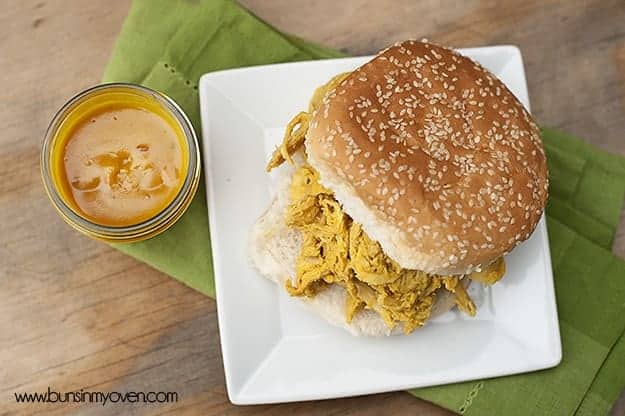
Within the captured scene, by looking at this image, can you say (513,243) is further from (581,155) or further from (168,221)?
(168,221)

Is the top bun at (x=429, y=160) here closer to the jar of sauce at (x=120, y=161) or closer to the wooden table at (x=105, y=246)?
the jar of sauce at (x=120, y=161)

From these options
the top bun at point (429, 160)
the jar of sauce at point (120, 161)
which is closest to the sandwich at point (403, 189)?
the top bun at point (429, 160)

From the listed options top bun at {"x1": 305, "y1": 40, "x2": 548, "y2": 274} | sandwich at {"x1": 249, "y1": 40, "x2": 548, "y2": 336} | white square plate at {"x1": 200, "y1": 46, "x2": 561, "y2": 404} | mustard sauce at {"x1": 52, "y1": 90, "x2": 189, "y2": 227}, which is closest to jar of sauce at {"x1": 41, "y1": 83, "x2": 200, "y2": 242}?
mustard sauce at {"x1": 52, "y1": 90, "x2": 189, "y2": 227}

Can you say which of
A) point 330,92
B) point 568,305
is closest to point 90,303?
point 330,92

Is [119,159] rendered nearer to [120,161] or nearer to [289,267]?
[120,161]

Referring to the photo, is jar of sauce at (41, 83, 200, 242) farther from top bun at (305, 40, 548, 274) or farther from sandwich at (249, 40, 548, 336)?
top bun at (305, 40, 548, 274)
